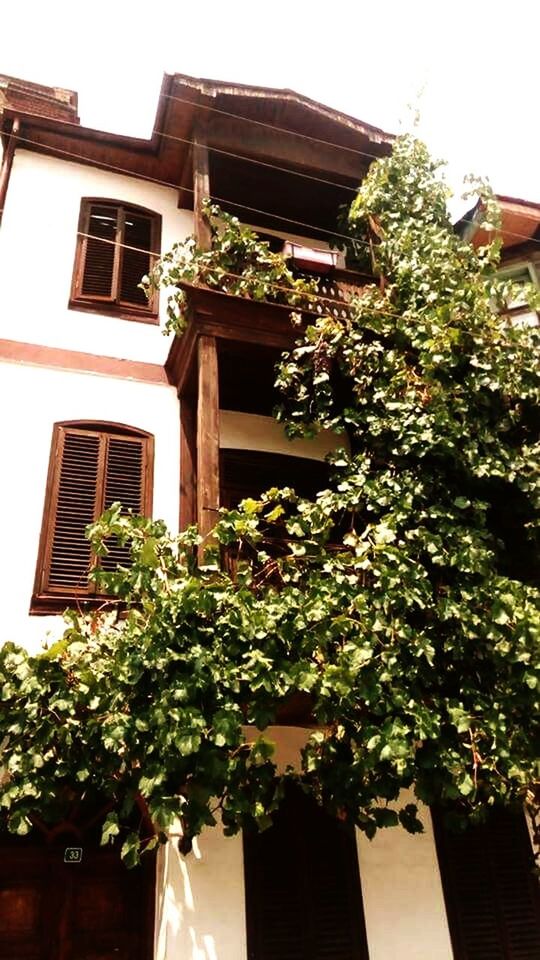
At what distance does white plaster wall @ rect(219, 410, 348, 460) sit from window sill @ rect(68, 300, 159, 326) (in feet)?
4.91

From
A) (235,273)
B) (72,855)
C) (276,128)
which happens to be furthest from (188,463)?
(276,128)

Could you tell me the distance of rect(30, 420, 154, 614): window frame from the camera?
22.1ft

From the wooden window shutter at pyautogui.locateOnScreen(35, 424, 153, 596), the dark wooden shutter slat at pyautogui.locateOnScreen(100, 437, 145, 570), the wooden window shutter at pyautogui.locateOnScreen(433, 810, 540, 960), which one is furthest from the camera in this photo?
the dark wooden shutter slat at pyautogui.locateOnScreen(100, 437, 145, 570)

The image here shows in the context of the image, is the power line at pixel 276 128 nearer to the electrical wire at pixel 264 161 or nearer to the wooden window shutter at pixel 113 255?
the electrical wire at pixel 264 161

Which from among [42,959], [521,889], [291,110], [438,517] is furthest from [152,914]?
[291,110]

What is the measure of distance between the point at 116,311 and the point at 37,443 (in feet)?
7.15

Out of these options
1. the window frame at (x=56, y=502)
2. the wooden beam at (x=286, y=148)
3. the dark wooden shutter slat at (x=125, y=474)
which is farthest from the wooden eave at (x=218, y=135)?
the dark wooden shutter slat at (x=125, y=474)

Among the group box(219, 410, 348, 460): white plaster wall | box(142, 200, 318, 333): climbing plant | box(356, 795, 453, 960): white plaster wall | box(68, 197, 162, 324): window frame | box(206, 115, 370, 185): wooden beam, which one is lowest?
box(356, 795, 453, 960): white plaster wall

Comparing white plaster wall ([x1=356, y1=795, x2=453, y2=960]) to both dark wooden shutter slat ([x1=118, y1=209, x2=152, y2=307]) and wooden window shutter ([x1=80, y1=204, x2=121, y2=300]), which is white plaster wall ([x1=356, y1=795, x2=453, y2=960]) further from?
wooden window shutter ([x1=80, y1=204, x2=121, y2=300])

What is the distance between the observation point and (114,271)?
901 cm

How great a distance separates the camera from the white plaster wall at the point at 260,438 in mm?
8625

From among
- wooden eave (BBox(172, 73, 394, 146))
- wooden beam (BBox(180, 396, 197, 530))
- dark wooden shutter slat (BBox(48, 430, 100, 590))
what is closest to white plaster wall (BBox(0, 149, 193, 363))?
wooden beam (BBox(180, 396, 197, 530))

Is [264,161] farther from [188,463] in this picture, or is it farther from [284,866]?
[284,866]

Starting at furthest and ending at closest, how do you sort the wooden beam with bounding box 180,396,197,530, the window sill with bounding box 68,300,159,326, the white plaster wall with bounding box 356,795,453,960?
the window sill with bounding box 68,300,159,326
the wooden beam with bounding box 180,396,197,530
the white plaster wall with bounding box 356,795,453,960
